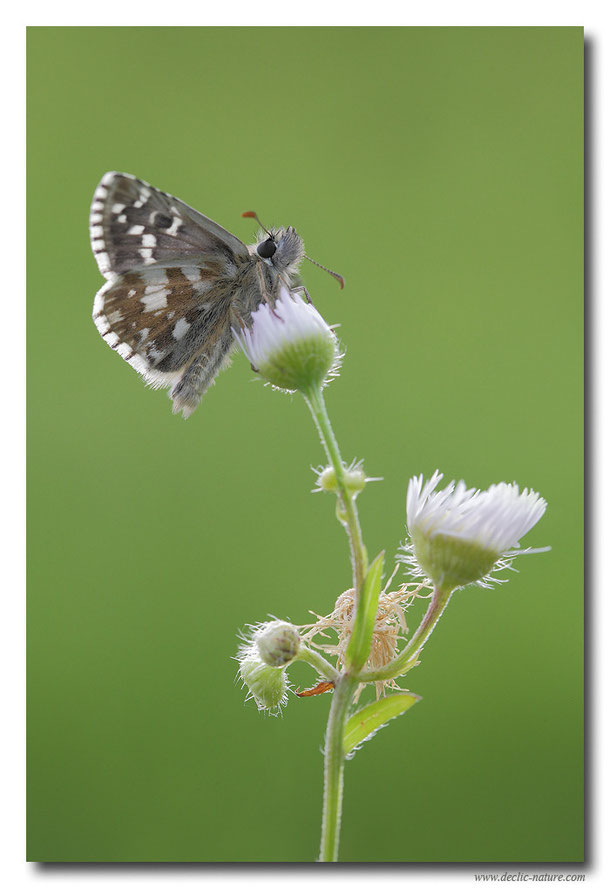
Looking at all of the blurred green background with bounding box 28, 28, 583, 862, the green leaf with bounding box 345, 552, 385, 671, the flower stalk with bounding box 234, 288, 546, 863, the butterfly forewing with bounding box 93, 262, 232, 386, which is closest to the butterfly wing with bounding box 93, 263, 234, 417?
the butterfly forewing with bounding box 93, 262, 232, 386

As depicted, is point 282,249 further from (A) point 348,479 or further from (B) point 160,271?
(A) point 348,479

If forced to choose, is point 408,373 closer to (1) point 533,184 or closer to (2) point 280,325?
(1) point 533,184

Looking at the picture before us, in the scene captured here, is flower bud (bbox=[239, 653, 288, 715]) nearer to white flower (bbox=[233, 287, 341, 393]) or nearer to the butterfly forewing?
white flower (bbox=[233, 287, 341, 393])

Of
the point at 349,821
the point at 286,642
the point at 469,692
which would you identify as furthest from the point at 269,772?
the point at 286,642

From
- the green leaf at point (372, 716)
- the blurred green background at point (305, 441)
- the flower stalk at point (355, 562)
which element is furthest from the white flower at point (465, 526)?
the blurred green background at point (305, 441)

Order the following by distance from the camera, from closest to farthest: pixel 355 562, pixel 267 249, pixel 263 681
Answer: pixel 355 562, pixel 263 681, pixel 267 249

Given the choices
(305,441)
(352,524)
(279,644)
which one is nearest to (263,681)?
(279,644)
